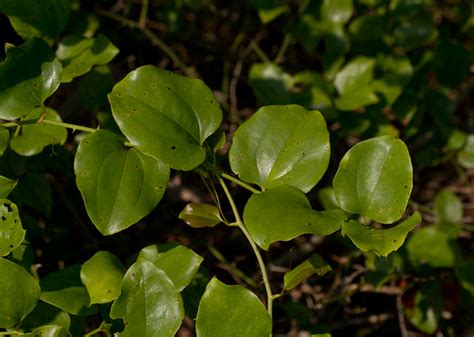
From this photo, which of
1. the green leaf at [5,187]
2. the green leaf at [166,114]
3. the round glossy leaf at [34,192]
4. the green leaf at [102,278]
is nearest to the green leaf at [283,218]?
the green leaf at [166,114]

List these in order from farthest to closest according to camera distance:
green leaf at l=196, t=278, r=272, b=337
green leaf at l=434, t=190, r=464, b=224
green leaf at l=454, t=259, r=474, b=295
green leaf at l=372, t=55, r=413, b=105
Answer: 1. green leaf at l=434, t=190, r=464, b=224
2. green leaf at l=372, t=55, r=413, b=105
3. green leaf at l=454, t=259, r=474, b=295
4. green leaf at l=196, t=278, r=272, b=337

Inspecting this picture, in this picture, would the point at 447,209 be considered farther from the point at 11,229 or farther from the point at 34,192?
the point at 11,229

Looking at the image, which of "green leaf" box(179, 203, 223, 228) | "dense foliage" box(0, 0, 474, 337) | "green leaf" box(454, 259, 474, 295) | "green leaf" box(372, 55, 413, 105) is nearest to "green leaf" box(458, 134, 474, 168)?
"dense foliage" box(0, 0, 474, 337)

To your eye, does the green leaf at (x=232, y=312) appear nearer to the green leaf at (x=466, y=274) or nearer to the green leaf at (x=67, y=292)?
the green leaf at (x=67, y=292)

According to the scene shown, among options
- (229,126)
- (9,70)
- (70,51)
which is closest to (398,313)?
(229,126)

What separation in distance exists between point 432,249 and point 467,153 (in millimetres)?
347

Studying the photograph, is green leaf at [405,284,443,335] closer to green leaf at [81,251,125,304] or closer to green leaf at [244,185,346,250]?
green leaf at [244,185,346,250]

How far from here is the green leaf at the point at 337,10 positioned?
162 centimetres

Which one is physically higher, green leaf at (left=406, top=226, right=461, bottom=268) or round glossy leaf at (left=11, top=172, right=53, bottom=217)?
round glossy leaf at (left=11, top=172, right=53, bottom=217)

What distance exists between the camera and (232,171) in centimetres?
104

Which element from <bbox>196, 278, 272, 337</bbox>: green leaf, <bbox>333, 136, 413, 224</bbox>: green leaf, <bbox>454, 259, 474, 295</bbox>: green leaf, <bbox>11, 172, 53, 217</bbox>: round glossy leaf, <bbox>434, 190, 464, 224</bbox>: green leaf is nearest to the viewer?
<bbox>196, 278, 272, 337</bbox>: green leaf

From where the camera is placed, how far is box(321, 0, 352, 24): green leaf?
162 centimetres

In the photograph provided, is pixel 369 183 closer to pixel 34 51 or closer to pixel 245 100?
pixel 34 51

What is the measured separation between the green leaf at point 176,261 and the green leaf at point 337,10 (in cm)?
85
